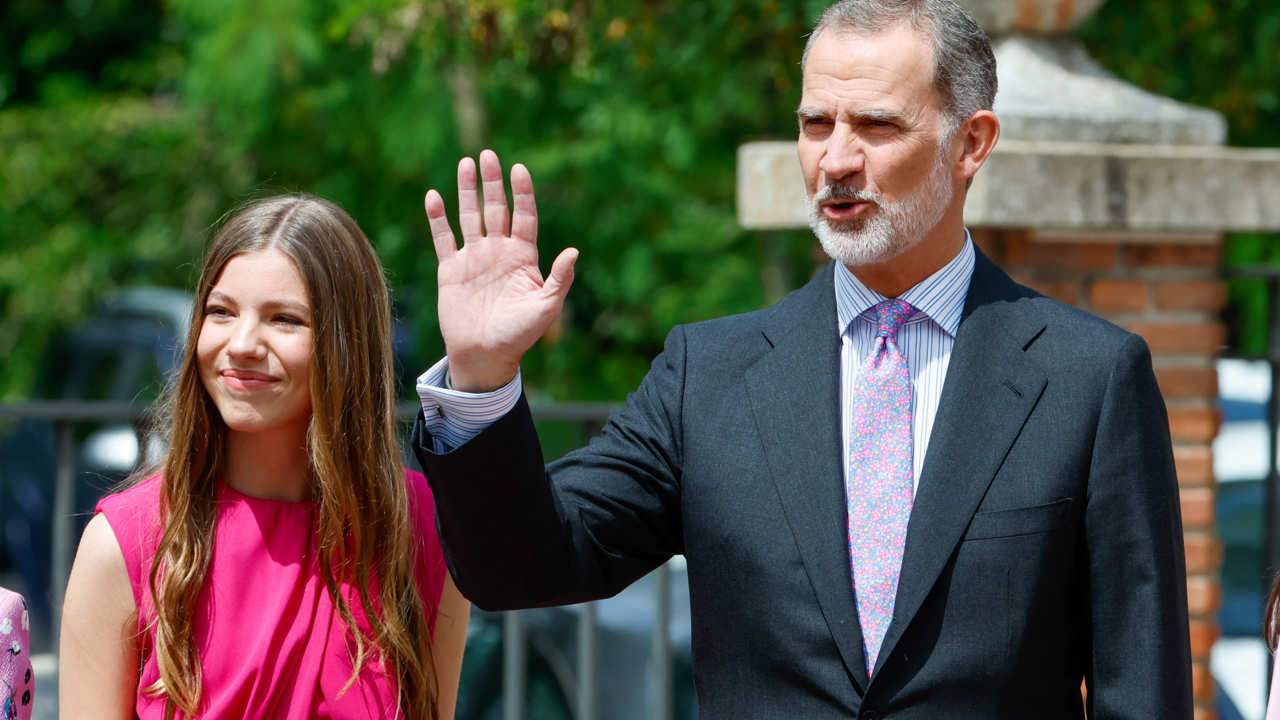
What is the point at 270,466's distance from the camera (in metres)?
2.75

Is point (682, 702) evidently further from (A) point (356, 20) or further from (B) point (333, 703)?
(A) point (356, 20)

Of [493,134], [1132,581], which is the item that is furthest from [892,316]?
[493,134]

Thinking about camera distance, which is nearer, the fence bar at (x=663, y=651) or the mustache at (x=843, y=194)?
the mustache at (x=843, y=194)

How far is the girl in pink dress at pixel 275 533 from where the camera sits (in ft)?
8.36

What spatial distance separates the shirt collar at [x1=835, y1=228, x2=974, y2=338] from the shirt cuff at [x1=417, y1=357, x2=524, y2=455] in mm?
614

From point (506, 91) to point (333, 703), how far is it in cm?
561

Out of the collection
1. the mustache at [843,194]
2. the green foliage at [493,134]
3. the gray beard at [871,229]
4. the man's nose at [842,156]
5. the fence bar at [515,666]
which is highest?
the green foliage at [493,134]

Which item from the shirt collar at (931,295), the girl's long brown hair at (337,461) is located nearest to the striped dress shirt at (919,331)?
the shirt collar at (931,295)

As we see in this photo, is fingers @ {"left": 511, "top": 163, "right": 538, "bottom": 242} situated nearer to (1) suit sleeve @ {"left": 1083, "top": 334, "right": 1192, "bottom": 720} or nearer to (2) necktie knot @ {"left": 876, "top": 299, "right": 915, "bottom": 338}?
(2) necktie knot @ {"left": 876, "top": 299, "right": 915, "bottom": 338}

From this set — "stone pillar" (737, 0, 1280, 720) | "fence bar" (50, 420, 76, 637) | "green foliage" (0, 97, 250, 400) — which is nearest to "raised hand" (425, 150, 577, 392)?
"stone pillar" (737, 0, 1280, 720)

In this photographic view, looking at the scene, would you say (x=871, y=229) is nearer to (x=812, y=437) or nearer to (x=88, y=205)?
(x=812, y=437)

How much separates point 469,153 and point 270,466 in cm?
523

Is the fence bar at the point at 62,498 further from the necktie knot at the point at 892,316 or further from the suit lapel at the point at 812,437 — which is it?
the necktie knot at the point at 892,316

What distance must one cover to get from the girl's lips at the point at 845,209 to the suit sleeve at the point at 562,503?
1.20 ft
